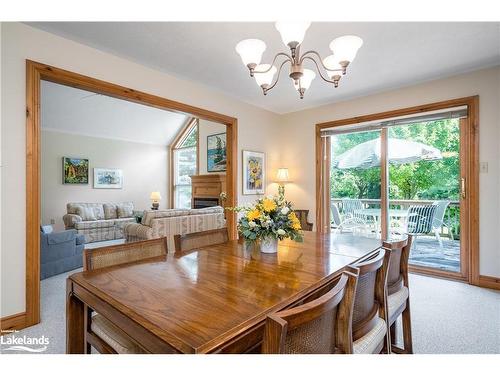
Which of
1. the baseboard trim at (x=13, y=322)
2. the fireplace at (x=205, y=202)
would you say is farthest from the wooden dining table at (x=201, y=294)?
the fireplace at (x=205, y=202)

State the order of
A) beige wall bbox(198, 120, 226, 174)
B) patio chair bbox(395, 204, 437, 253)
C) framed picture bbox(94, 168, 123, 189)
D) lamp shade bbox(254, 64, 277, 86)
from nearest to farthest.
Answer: lamp shade bbox(254, 64, 277, 86), patio chair bbox(395, 204, 437, 253), framed picture bbox(94, 168, 123, 189), beige wall bbox(198, 120, 226, 174)

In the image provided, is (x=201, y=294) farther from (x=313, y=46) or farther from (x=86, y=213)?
(x=86, y=213)

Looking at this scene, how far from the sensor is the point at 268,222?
166 centimetres

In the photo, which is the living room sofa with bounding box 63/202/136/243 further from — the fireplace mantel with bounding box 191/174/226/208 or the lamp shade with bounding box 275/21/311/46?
the lamp shade with bounding box 275/21/311/46

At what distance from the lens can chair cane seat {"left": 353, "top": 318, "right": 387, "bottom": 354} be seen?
1184 millimetres

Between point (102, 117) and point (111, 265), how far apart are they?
6.29m

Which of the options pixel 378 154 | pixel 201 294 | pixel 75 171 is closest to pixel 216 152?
pixel 75 171

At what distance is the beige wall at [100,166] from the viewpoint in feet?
20.2

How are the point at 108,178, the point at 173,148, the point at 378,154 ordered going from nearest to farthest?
the point at 378,154
the point at 108,178
the point at 173,148

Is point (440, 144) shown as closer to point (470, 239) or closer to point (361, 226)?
point (470, 239)

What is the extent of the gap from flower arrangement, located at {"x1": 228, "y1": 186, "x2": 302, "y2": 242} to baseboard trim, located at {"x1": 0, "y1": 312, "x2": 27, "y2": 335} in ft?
6.55

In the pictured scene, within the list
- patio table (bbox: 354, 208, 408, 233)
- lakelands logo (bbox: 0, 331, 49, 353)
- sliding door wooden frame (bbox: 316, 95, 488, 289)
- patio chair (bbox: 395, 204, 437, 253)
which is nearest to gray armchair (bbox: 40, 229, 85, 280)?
lakelands logo (bbox: 0, 331, 49, 353)

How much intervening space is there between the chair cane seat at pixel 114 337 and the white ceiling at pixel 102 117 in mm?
5362

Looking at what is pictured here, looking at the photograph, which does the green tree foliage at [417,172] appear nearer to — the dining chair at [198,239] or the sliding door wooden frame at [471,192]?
the sliding door wooden frame at [471,192]
